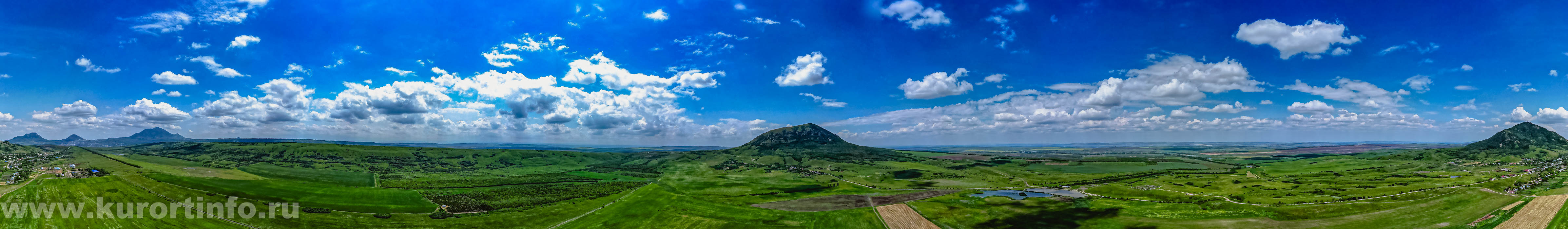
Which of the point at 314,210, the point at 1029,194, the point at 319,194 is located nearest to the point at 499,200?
the point at 314,210

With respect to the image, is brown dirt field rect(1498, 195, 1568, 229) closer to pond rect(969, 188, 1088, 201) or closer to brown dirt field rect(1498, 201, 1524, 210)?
brown dirt field rect(1498, 201, 1524, 210)

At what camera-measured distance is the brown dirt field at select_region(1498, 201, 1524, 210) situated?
103 metres

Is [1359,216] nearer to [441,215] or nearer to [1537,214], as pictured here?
[1537,214]

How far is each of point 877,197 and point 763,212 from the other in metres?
47.1

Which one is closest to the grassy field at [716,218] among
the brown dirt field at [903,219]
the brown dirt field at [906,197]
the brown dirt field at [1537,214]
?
the brown dirt field at [903,219]

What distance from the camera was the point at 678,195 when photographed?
184 meters

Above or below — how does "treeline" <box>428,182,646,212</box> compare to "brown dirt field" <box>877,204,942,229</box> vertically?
above

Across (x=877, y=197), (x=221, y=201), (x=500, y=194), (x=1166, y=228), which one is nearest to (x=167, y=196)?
(x=221, y=201)

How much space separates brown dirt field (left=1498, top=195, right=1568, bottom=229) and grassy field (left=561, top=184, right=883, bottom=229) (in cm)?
10131

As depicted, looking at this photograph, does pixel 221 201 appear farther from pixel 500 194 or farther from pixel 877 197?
pixel 877 197

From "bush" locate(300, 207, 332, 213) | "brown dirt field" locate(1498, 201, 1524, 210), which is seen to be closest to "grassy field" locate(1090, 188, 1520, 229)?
"brown dirt field" locate(1498, 201, 1524, 210)

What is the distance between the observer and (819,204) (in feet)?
516

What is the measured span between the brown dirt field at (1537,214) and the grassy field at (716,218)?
10131cm

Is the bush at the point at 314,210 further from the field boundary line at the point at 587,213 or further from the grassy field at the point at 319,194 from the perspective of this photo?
the field boundary line at the point at 587,213
